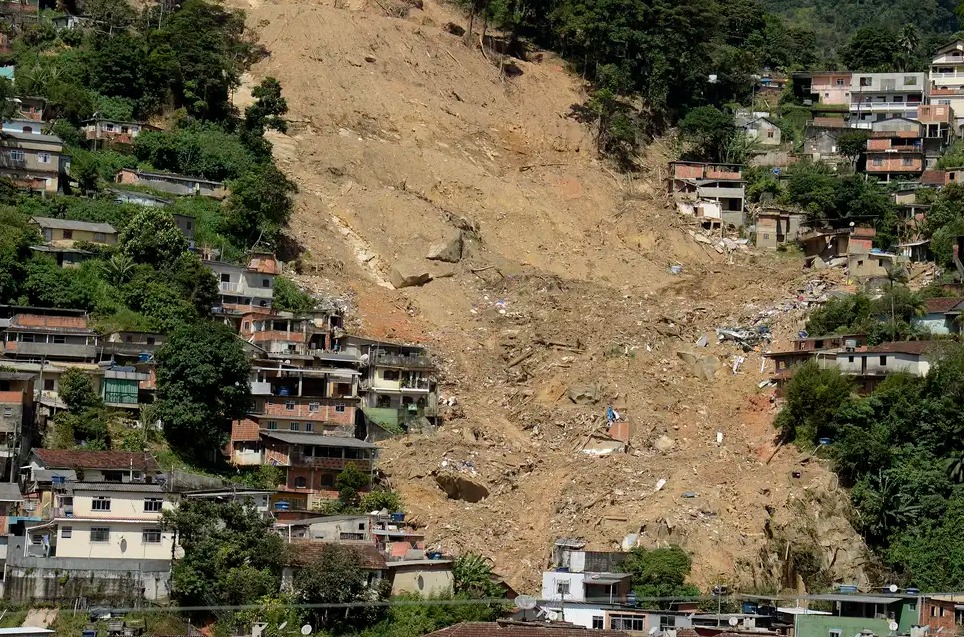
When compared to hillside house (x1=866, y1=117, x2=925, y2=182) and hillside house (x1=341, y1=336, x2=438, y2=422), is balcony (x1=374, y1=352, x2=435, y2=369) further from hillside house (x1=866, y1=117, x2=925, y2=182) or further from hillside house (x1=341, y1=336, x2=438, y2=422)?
hillside house (x1=866, y1=117, x2=925, y2=182)

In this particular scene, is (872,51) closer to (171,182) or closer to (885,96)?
(885,96)

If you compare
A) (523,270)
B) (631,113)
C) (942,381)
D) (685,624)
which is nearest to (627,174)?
(631,113)

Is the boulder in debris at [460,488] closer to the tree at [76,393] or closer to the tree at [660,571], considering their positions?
the tree at [660,571]

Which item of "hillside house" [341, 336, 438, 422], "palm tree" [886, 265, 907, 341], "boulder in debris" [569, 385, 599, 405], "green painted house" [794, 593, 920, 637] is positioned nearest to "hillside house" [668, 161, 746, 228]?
"palm tree" [886, 265, 907, 341]

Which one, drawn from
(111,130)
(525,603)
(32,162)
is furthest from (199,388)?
(111,130)

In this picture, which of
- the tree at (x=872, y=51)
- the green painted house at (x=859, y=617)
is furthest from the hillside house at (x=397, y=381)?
the tree at (x=872, y=51)

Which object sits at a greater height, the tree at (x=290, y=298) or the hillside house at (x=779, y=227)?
the hillside house at (x=779, y=227)
